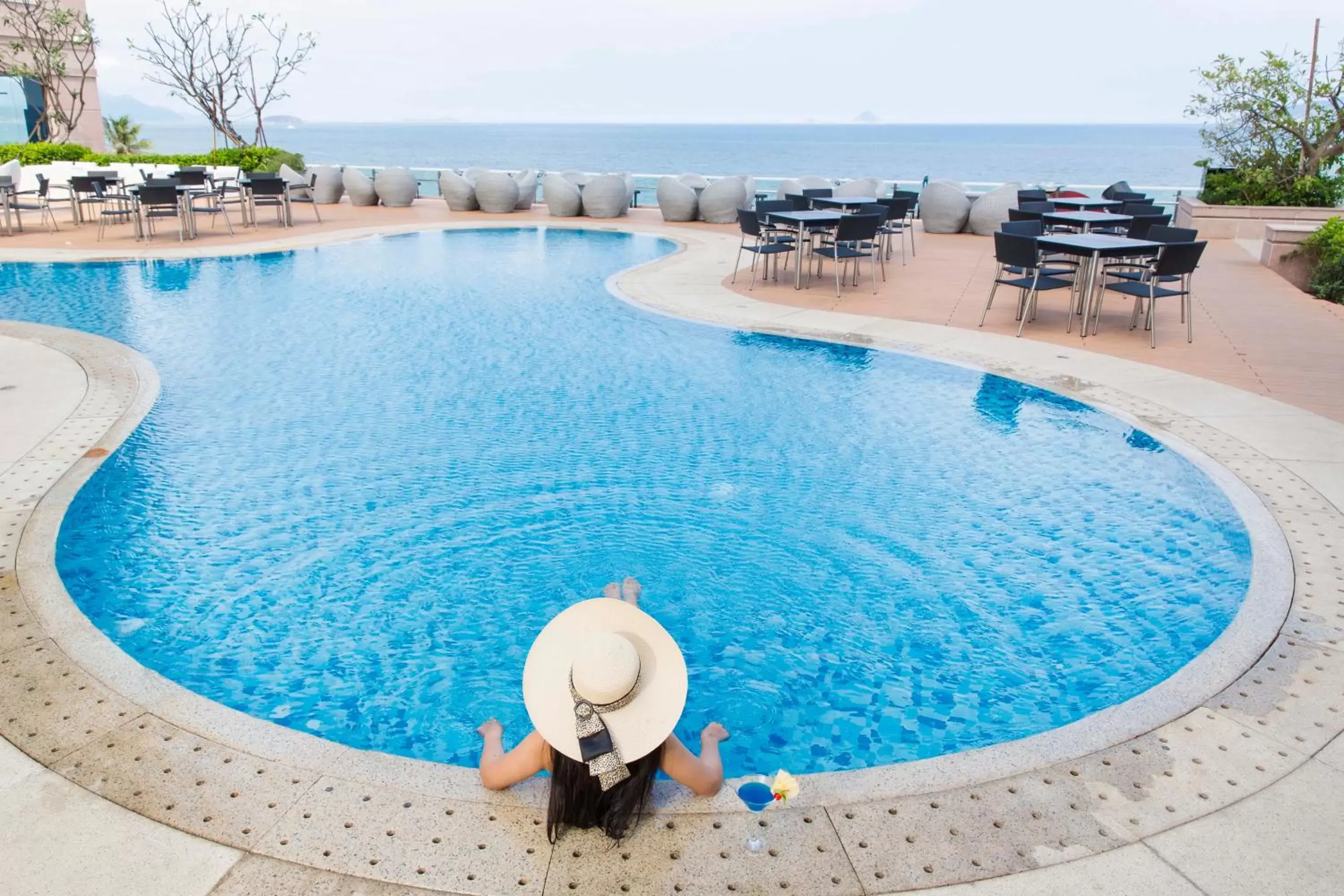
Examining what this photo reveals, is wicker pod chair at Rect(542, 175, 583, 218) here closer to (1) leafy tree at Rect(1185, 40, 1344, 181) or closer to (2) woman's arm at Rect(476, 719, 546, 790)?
(1) leafy tree at Rect(1185, 40, 1344, 181)

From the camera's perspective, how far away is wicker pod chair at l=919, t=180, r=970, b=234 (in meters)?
16.4

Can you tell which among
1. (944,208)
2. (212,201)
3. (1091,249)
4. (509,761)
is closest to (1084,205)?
(944,208)

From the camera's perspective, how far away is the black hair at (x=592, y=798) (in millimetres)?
2570

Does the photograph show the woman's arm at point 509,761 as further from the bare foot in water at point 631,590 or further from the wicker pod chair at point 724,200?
the wicker pod chair at point 724,200

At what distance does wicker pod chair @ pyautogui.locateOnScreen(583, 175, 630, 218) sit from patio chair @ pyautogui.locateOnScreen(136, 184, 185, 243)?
713 centimetres

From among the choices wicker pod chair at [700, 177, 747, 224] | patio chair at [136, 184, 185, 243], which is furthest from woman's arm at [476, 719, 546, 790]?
wicker pod chair at [700, 177, 747, 224]

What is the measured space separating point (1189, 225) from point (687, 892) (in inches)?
665

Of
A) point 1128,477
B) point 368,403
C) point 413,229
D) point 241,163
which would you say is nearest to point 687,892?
point 1128,477

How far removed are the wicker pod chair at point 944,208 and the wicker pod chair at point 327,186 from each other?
A: 39.6 ft

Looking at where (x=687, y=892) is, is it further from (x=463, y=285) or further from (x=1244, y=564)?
(x=463, y=285)

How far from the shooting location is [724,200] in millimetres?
17656

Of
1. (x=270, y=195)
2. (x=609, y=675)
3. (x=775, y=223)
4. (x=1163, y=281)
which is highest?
(x=270, y=195)

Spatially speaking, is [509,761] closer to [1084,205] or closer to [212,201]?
[1084,205]

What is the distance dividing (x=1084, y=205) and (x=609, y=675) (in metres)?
13.2
